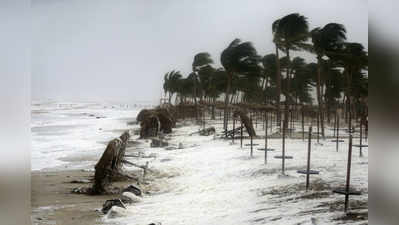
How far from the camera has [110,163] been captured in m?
2.45

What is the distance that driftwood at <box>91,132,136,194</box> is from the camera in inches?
94.9

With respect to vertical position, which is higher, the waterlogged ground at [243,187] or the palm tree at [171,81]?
the palm tree at [171,81]

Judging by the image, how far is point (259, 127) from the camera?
2250mm

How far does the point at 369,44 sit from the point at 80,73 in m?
1.69

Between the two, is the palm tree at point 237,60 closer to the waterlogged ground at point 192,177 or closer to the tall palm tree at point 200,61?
the tall palm tree at point 200,61

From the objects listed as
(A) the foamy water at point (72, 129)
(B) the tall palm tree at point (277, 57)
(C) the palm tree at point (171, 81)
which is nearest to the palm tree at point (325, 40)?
(B) the tall palm tree at point (277, 57)

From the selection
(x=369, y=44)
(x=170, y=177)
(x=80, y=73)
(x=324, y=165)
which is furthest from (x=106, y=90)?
(x=369, y=44)

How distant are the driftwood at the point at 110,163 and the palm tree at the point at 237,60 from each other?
0.64 meters

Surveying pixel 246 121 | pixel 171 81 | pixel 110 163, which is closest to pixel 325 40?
pixel 246 121

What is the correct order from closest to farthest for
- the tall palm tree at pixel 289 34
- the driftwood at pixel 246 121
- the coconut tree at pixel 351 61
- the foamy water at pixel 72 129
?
1. the coconut tree at pixel 351 61
2. the tall palm tree at pixel 289 34
3. the driftwood at pixel 246 121
4. the foamy water at pixel 72 129

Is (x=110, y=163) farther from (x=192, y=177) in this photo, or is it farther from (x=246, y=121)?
(x=246, y=121)

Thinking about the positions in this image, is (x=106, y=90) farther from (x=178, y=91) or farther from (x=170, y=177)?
(x=170, y=177)

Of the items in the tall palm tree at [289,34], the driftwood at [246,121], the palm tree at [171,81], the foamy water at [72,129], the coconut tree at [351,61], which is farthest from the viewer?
the foamy water at [72,129]

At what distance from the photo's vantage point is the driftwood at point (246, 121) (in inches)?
89.2
